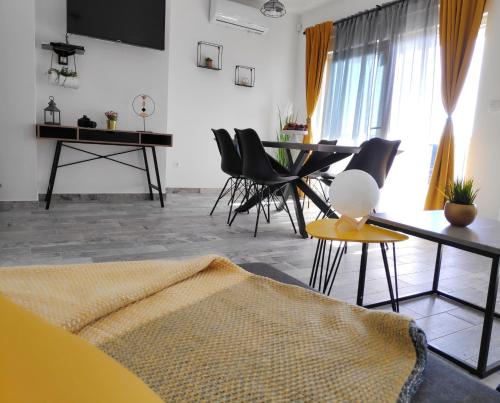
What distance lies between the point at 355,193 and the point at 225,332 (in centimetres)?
94

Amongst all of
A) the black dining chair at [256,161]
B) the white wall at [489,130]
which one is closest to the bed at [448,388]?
the black dining chair at [256,161]

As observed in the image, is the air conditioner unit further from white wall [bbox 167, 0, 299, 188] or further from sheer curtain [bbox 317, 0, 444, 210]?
sheer curtain [bbox 317, 0, 444, 210]

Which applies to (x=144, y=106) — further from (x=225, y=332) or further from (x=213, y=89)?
(x=225, y=332)

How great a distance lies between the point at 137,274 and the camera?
82cm

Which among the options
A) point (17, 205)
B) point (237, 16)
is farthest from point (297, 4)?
point (17, 205)

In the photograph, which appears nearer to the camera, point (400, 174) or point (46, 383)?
point (46, 383)

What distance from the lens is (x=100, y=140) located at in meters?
4.13

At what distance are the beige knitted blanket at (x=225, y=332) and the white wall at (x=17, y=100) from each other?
11.5ft

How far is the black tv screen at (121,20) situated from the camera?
4.14 m

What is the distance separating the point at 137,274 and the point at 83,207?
3.56 m

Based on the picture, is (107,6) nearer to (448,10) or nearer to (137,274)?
(448,10)

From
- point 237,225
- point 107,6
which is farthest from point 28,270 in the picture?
point 107,6

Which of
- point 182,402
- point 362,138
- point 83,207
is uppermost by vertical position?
point 362,138

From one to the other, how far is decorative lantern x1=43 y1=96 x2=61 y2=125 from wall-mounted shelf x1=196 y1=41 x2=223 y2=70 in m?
2.11
